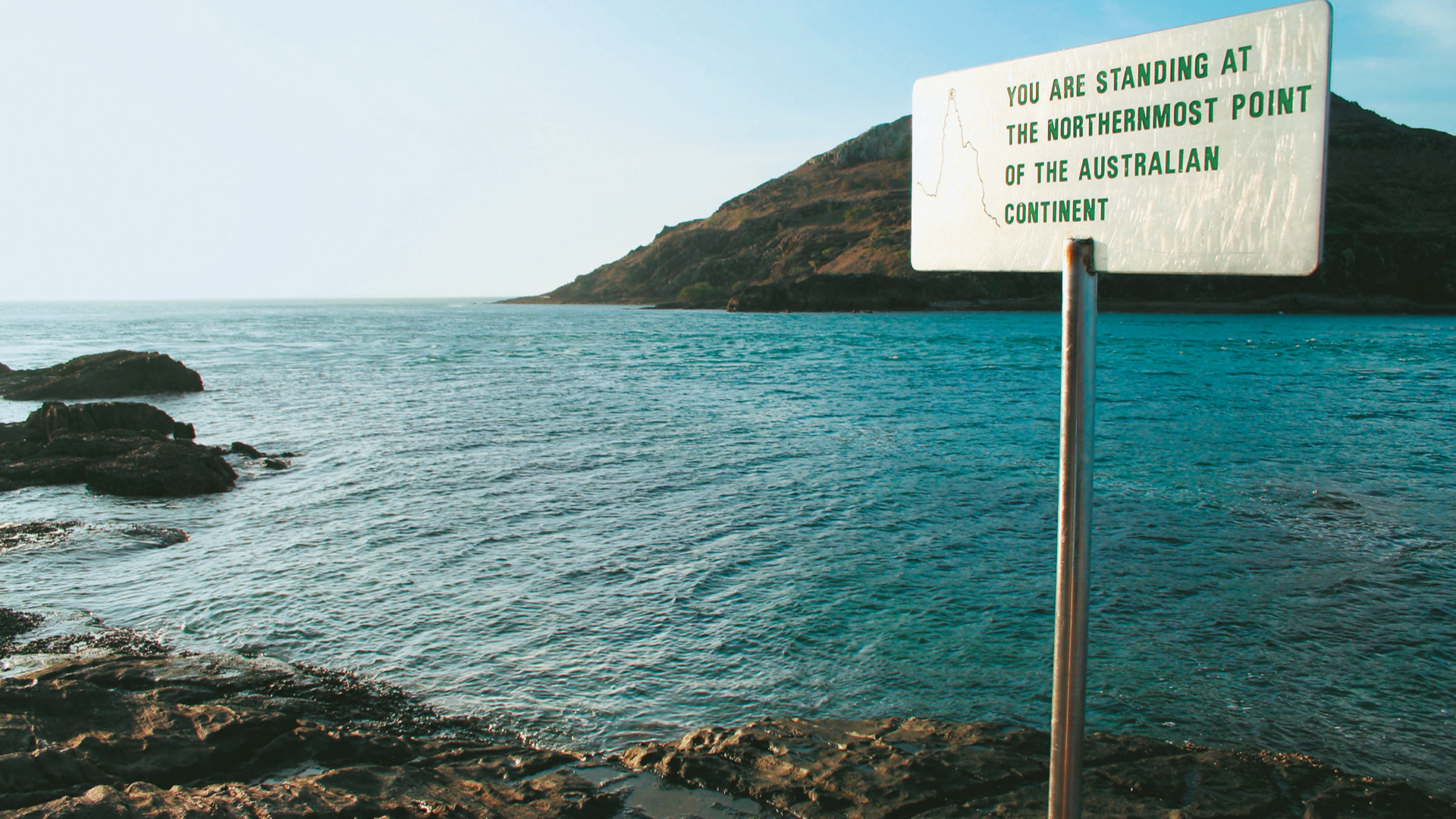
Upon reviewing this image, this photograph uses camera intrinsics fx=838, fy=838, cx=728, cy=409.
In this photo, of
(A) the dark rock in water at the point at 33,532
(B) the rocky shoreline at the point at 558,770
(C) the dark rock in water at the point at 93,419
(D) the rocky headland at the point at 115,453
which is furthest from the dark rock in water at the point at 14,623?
(C) the dark rock in water at the point at 93,419

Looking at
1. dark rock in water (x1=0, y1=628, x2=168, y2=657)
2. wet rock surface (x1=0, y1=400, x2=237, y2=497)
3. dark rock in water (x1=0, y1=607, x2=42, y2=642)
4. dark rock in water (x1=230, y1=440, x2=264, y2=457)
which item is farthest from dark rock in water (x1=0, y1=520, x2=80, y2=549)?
dark rock in water (x1=230, y1=440, x2=264, y2=457)

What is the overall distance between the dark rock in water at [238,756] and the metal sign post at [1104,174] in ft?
10.9

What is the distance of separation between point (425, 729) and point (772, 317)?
336 feet

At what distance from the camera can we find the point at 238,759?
473 cm

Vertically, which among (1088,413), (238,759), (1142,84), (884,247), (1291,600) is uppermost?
(884,247)

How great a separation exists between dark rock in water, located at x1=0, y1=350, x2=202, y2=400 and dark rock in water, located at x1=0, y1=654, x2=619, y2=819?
28178 millimetres

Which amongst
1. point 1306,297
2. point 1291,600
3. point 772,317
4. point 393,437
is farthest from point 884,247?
point 1291,600

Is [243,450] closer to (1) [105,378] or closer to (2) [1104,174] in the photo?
(1) [105,378]

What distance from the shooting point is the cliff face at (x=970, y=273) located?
293 feet

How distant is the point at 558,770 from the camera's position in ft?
16.3

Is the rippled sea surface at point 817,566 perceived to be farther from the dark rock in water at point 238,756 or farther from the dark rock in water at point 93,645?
the dark rock in water at point 238,756

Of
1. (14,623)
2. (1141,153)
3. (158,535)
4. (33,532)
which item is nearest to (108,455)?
(33,532)

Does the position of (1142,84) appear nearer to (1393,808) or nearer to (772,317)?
(1393,808)

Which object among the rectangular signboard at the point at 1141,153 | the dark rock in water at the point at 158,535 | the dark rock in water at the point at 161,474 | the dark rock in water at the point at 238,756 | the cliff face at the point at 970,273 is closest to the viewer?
the rectangular signboard at the point at 1141,153
